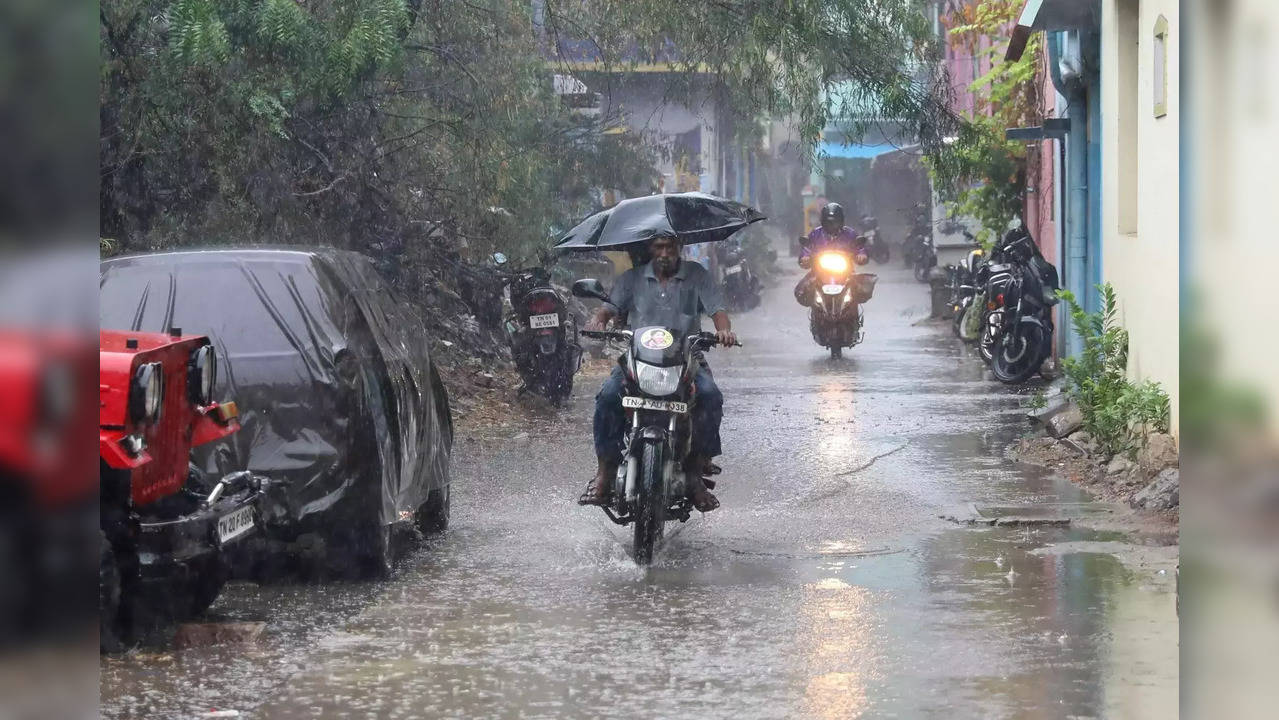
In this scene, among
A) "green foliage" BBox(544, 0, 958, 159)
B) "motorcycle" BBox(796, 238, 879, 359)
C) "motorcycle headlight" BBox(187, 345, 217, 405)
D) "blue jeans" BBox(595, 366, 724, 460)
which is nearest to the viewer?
"motorcycle headlight" BBox(187, 345, 217, 405)

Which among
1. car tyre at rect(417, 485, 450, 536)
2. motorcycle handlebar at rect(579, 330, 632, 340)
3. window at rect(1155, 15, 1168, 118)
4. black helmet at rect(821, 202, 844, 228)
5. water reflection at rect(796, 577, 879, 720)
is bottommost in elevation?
water reflection at rect(796, 577, 879, 720)

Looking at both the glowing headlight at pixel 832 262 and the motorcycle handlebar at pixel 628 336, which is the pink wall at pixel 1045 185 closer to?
the glowing headlight at pixel 832 262

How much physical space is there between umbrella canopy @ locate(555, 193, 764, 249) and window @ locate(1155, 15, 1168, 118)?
9.77 feet

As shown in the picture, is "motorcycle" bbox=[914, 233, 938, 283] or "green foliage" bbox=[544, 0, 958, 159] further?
"motorcycle" bbox=[914, 233, 938, 283]

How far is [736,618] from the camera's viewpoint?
265 inches

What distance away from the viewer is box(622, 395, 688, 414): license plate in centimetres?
795

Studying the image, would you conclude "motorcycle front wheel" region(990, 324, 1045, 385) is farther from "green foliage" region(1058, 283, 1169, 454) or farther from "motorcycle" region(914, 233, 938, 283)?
"motorcycle" region(914, 233, 938, 283)

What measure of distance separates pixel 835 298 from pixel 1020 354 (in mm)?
3866

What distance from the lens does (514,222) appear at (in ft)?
56.6

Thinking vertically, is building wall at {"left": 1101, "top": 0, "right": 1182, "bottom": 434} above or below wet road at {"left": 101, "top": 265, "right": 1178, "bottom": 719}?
above

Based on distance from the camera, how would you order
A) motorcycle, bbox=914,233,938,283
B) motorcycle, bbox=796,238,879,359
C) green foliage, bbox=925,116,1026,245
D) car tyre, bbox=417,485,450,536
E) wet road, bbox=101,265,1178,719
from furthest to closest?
motorcycle, bbox=914,233,938,283 → motorcycle, bbox=796,238,879,359 → green foliage, bbox=925,116,1026,245 → car tyre, bbox=417,485,450,536 → wet road, bbox=101,265,1178,719
